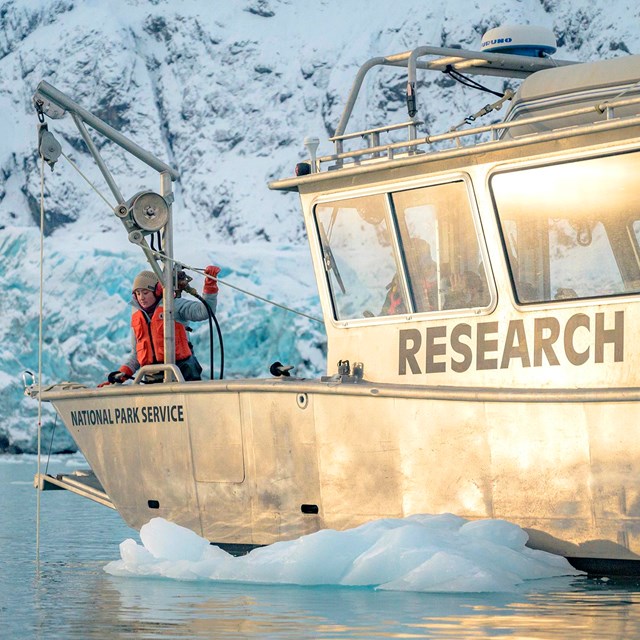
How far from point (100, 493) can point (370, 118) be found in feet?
127

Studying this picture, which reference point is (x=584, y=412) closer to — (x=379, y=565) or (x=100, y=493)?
(x=379, y=565)

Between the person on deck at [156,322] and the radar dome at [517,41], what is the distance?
230 cm

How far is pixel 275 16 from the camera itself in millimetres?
53656

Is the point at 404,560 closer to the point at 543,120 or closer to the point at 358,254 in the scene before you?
the point at 358,254

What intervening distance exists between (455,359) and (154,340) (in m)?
2.15

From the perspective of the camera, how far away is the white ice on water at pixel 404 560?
245 inches

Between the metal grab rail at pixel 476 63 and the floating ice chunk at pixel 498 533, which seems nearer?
the floating ice chunk at pixel 498 533

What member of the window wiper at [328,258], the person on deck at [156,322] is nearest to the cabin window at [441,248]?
the window wiper at [328,258]

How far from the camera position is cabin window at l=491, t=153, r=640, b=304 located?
6.69m

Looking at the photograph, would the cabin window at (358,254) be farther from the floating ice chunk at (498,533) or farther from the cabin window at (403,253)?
the floating ice chunk at (498,533)

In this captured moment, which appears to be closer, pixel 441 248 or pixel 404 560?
pixel 404 560

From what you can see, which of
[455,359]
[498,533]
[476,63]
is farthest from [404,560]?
[476,63]

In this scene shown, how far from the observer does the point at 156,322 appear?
27.6 feet

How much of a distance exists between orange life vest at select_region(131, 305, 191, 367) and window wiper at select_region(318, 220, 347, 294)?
1.19 metres
